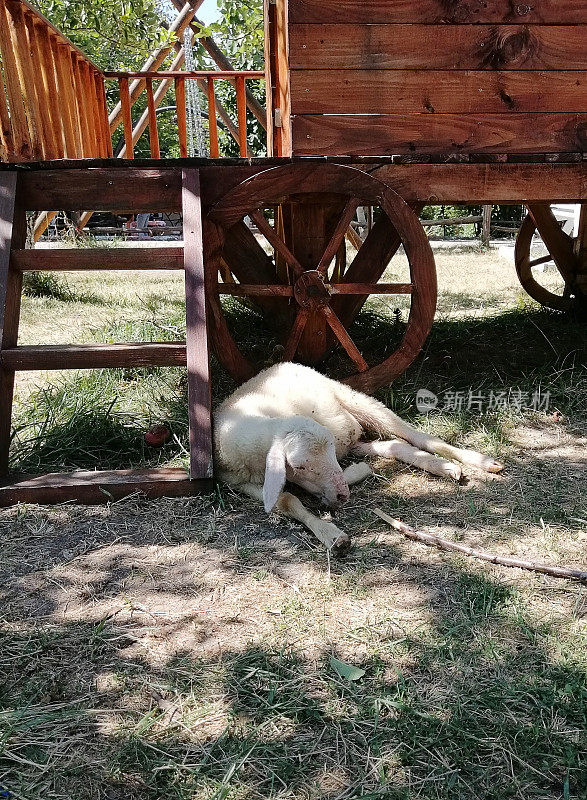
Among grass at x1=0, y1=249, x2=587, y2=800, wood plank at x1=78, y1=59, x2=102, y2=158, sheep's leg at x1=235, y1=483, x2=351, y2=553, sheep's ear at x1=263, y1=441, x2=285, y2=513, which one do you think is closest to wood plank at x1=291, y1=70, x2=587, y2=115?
grass at x1=0, y1=249, x2=587, y2=800

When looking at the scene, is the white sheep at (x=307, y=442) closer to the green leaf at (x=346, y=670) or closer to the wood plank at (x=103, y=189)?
the green leaf at (x=346, y=670)

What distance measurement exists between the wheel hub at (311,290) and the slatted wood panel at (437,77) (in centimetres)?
79

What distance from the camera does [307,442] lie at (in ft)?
10.3

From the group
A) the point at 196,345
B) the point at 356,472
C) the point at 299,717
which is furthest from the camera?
the point at 196,345

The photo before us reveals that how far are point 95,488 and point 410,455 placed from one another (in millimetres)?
1626

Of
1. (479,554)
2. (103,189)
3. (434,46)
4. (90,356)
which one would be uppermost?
(434,46)

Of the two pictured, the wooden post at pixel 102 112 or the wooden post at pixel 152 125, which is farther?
the wooden post at pixel 152 125

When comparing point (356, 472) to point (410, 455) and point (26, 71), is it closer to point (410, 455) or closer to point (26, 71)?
point (410, 455)

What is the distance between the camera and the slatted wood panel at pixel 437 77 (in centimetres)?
413

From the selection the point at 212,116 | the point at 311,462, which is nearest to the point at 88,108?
the point at 212,116

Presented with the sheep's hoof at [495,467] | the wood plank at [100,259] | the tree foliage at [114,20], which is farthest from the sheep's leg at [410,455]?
the tree foliage at [114,20]

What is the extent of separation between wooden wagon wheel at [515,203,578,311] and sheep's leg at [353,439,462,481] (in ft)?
11.2

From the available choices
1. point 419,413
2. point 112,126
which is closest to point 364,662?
point 419,413

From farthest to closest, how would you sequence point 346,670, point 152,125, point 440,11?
point 152,125 < point 440,11 < point 346,670
